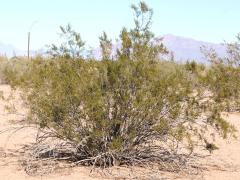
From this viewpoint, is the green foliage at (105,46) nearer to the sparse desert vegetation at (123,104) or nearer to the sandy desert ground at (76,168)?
the sparse desert vegetation at (123,104)

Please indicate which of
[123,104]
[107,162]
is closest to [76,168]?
[107,162]

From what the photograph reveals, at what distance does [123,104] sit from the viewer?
9.72 m

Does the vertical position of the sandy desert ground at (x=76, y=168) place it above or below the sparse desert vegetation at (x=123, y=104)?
below

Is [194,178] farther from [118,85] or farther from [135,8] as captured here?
[135,8]

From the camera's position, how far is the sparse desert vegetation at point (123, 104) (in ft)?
31.2

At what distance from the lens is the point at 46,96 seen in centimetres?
980

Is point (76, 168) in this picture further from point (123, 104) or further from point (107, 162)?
point (123, 104)

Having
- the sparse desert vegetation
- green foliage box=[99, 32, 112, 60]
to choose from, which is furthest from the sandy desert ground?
green foliage box=[99, 32, 112, 60]

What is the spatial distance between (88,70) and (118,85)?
613 mm

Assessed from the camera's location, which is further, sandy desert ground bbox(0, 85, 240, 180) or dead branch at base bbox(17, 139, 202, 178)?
dead branch at base bbox(17, 139, 202, 178)

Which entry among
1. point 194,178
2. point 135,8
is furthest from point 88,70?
point 194,178

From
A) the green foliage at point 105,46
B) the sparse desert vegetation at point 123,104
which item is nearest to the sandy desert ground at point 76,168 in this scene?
the sparse desert vegetation at point 123,104

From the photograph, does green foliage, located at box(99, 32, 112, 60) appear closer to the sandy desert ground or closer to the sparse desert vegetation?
the sparse desert vegetation

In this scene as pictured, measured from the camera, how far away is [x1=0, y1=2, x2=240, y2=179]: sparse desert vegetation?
31.2 ft
